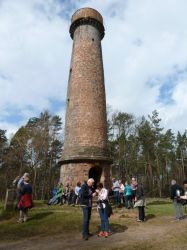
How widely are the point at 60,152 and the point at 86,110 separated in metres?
20.0

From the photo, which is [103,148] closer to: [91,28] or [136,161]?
[91,28]

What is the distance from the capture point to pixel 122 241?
22.7ft

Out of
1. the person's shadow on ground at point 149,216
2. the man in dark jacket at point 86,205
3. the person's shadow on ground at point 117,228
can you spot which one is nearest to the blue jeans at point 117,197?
the person's shadow on ground at point 149,216

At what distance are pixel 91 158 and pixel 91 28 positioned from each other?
9544 millimetres

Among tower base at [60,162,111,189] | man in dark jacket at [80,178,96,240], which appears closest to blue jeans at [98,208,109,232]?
man in dark jacket at [80,178,96,240]

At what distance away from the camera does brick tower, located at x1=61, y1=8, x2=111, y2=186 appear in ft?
52.8

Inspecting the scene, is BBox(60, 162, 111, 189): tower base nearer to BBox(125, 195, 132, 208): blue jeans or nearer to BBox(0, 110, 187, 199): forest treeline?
BBox(125, 195, 132, 208): blue jeans

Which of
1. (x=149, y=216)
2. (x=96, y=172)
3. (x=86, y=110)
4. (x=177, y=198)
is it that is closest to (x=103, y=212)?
(x=177, y=198)

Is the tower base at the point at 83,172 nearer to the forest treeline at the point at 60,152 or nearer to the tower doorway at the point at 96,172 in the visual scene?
the tower doorway at the point at 96,172

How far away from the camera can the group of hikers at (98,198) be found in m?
7.54

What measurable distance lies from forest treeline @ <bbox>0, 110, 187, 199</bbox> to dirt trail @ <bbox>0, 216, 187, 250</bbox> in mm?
20433

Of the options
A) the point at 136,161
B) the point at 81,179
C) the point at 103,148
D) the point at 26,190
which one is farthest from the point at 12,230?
the point at 136,161

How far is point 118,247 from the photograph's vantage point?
625cm

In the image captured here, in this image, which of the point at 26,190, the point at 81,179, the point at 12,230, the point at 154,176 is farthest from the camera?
the point at 154,176
